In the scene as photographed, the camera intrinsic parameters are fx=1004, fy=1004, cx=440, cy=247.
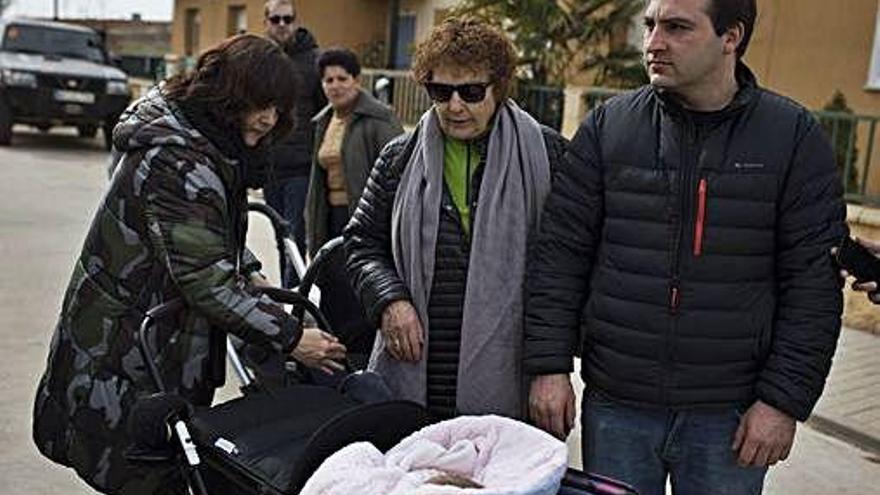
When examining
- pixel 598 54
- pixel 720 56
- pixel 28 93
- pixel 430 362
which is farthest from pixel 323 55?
pixel 28 93

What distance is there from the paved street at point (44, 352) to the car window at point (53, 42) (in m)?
4.64

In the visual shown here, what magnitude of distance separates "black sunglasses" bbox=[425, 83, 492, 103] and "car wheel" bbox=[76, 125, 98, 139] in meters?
15.7

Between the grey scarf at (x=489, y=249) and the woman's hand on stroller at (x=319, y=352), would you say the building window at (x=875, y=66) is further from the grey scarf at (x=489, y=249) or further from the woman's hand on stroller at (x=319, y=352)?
the woman's hand on stroller at (x=319, y=352)

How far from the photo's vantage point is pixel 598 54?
11094 millimetres

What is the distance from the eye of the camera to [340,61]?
5371mm

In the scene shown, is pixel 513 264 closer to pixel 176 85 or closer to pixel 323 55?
pixel 176 85

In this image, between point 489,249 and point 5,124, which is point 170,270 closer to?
point 489,249

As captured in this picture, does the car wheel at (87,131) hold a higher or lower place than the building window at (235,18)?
lower

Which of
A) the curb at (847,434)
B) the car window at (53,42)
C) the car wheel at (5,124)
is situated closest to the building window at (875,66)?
the curb at (847,434)

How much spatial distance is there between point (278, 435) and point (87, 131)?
55.2 ft

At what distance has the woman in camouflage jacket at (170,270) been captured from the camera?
2457mm

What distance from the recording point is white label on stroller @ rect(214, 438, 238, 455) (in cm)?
208

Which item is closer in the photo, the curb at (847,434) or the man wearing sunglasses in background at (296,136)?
the curb at (847,434)

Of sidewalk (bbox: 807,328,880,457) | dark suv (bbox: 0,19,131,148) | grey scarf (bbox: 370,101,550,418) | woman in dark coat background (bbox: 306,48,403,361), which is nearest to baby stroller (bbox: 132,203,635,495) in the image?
grey scarf (bbox: 370,101,550,418)
